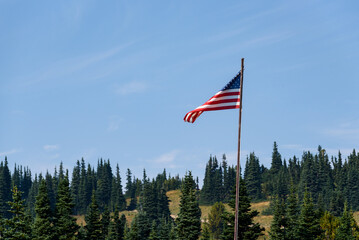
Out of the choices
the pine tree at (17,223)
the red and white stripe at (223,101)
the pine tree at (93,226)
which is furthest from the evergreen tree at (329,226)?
the red and white stripe at (223,101)

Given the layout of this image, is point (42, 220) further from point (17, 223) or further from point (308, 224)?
point (308, 224)

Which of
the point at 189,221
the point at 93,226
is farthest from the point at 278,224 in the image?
the point at 93,226

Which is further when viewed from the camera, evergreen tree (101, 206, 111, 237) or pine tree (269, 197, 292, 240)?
evergreen tree (101, 206, 111, 237)

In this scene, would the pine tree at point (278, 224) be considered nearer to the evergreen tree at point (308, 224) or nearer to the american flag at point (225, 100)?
the evergreen tree at point (308, 224)

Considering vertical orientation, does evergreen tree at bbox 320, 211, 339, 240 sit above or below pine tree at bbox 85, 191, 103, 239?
above

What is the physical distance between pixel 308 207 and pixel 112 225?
3990cm

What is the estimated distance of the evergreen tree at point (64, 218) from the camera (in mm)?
75938

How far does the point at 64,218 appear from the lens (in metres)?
76.3

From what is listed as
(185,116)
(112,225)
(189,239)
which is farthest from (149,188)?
(185,116)

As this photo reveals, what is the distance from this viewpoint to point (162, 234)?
90.7 m

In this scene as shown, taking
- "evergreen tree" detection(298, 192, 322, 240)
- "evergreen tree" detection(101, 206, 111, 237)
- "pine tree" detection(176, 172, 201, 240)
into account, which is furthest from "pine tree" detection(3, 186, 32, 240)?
"evergreen tree" detection(298, 192, 322, 240)

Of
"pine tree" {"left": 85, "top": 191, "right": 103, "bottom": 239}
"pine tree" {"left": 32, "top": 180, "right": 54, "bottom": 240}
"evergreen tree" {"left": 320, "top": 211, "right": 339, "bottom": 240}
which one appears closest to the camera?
"pine tree" {"left": 32, "top": 180, "right": 54, "bottom": 240}

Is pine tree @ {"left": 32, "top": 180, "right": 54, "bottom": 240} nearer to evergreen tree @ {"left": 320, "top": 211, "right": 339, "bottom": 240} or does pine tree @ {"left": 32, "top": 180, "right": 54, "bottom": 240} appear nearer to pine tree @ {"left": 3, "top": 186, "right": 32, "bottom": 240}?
pine tree @ {"left": 3, "top": 186, "right": 32, "bottom": 240}

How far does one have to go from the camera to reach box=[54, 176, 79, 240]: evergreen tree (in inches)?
2990
